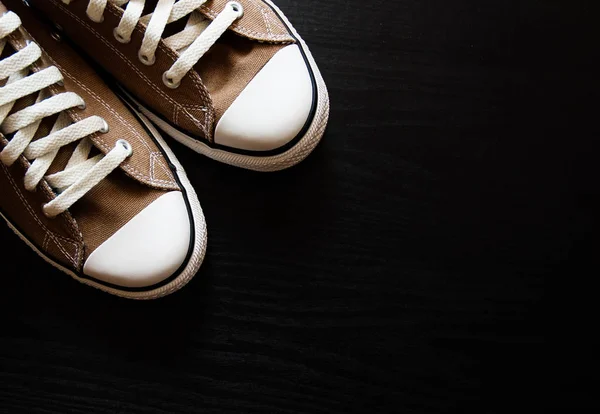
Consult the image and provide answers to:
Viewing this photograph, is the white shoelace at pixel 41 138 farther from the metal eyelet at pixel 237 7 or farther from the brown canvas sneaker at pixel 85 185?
the metal eyelet at pixel 237 7

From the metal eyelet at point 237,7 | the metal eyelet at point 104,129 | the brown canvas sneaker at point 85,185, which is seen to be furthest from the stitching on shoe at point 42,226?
the metal eyelet at point 237,7

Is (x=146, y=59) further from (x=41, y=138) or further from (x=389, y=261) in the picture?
(x=389, y=261)

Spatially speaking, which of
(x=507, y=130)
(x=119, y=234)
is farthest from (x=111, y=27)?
(x=507, y=130)

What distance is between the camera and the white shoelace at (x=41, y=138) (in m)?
0.59

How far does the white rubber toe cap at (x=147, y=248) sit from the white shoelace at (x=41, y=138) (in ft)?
0.19

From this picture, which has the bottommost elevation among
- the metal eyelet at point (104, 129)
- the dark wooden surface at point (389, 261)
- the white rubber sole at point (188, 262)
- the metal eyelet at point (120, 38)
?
the dark wooden surface at point (389, 261)

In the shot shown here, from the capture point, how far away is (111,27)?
605mm

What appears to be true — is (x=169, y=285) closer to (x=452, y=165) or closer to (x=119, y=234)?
(x=119, y=234)

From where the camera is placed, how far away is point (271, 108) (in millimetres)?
600

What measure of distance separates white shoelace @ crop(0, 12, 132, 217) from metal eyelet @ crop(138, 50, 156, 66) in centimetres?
8

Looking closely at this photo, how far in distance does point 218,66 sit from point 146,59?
8cm

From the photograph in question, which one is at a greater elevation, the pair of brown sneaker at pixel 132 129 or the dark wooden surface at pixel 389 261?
the pair of brown sneaker at pixel 132 129

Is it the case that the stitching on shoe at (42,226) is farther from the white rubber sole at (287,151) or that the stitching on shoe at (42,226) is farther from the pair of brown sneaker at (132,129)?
Answer: the white rubber sole at (287,151)

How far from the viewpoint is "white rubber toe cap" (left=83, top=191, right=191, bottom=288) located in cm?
60
